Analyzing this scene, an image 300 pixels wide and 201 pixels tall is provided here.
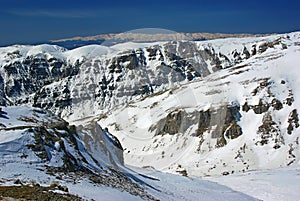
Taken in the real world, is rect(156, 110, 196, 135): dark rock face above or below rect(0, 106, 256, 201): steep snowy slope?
below

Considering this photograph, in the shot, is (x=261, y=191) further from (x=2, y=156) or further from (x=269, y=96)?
(x=269, y=96)

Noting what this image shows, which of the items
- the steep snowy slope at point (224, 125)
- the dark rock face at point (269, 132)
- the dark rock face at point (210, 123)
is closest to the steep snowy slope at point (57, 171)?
the steep snowy slope at point (224, 125)

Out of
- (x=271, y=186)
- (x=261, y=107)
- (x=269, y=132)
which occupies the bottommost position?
(x=269, y=132)

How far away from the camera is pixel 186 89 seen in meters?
175

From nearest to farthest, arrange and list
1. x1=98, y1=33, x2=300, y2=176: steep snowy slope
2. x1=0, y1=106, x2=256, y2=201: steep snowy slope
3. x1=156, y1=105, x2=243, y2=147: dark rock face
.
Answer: x1=0, y1=106, x2=256, y2=201: steep snowy slope
x1=98, y1=33, x2=300, y2=176: steep snowy slope
x1=156, y1=105, x2=243, y2=147: dark rock face

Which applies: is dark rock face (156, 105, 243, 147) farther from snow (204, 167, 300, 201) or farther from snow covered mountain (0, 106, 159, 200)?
snow covered mountain (0, 106, 159, 200)

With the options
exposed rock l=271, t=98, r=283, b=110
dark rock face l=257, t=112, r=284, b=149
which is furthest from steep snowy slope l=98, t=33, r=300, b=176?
exposed rock l=271, t=98, r=283, b=110

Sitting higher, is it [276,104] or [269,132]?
[276,104]

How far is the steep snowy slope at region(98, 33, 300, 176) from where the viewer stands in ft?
394

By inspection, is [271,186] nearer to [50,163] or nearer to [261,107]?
[50,163]

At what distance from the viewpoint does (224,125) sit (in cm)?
13838

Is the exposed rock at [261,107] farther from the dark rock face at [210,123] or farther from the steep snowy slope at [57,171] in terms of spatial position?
the steep snowy slope at [57,171]

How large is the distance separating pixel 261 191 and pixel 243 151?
2888 inches

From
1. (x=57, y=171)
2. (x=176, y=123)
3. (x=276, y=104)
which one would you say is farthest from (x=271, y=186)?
(x=176, y=123)
